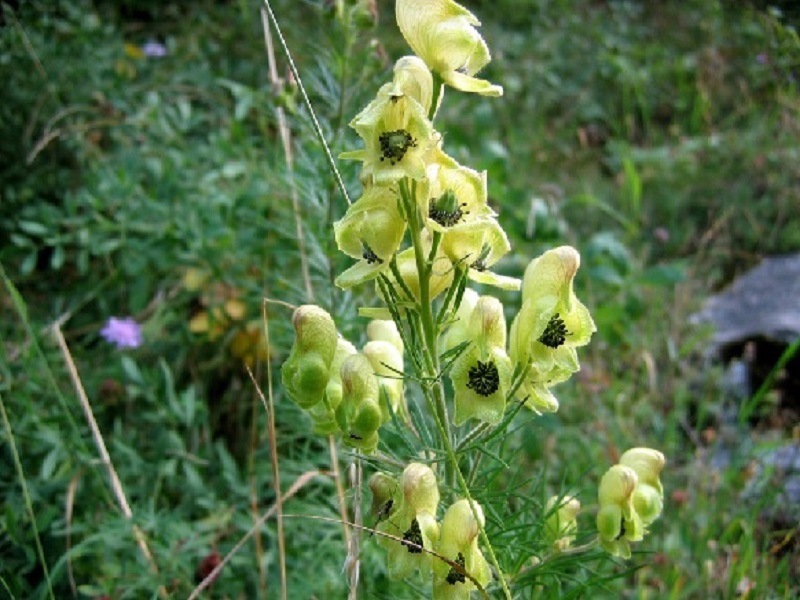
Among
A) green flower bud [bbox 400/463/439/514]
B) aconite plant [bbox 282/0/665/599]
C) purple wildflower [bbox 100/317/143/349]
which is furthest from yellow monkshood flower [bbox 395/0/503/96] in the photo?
purple wildflower [bbox 100/317/143/349]

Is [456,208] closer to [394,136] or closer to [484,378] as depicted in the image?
[394,136]

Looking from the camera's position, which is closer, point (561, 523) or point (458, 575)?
point (458, 575)

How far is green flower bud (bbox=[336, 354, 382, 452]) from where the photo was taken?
1.15 metres

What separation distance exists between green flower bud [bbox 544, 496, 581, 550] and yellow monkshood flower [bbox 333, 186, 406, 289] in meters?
0.49

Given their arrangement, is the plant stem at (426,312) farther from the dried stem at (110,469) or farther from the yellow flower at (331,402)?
the dried stem at (110,469)

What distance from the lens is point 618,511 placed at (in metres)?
1.30

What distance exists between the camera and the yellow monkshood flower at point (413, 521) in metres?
1.15

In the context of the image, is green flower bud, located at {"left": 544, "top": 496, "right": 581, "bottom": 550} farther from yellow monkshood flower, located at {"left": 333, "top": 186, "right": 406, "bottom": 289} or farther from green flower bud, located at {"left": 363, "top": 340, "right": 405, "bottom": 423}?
yellow monkshood flower, located at {"left": 333, "top": 186, "right": 406, "bottom": 289}

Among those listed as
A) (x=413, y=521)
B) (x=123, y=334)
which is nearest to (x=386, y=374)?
(x=413, y=521)

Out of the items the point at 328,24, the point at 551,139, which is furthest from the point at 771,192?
the point at 328,24

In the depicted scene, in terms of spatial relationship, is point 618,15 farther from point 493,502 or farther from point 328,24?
point 493,502

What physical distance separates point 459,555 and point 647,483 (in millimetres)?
356

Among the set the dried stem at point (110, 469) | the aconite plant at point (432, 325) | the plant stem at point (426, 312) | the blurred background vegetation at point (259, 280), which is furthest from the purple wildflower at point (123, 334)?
the plant stem at point (426, 312)

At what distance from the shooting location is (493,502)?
4.29 ft
